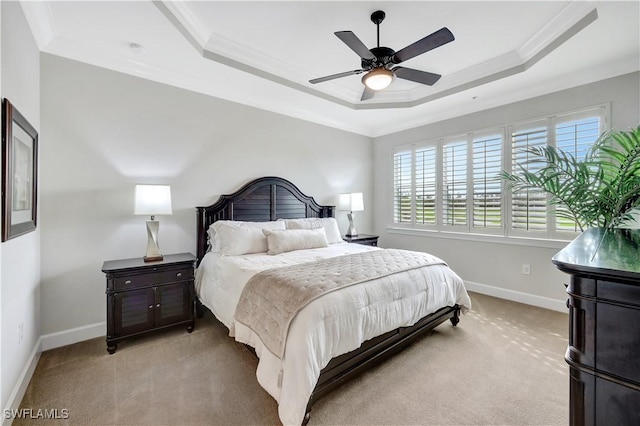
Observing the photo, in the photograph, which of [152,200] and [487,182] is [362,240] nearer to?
[487,182]

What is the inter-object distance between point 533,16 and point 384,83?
1425 millimetres

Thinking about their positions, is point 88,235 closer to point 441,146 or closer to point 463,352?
point 463,352

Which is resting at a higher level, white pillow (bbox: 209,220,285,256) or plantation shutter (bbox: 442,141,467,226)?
plantation shutter (bbox: 442,141,467,226)

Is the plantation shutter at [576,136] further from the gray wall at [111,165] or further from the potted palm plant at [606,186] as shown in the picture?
the gray wall at [111,165]

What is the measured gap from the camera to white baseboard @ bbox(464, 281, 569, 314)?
3352mm

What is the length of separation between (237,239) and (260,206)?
33.7 inches

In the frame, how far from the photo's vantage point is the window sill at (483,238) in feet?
11.2

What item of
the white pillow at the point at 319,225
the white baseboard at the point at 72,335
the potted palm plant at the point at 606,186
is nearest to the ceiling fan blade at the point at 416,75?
the potted palm plant at the point at 606,186

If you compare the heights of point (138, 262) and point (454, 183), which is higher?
point (454, 183)

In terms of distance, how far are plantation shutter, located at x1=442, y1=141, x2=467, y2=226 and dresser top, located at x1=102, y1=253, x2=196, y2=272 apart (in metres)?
3.73

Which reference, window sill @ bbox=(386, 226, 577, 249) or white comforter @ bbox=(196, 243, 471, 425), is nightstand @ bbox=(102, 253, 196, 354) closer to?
white comforter @ bbox=(196, 243, 471, 425)

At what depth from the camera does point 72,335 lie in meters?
2.63

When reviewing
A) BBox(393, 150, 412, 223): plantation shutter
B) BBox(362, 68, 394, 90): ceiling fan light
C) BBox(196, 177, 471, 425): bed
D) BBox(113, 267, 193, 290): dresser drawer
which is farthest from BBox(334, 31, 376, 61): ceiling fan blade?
BBox(393, 150, 412, 223): plantation shutter

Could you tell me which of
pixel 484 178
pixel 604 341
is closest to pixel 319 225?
pixel 484 178
